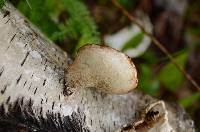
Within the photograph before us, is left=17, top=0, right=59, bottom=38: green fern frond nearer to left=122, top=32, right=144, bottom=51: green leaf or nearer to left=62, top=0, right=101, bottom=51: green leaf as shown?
left=62, top=0, right=101, bottom=51: green leaf

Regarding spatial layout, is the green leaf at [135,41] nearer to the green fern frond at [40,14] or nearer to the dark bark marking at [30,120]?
the green fern frond at [40,14]

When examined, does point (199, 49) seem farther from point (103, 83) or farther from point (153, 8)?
point (103, 83)

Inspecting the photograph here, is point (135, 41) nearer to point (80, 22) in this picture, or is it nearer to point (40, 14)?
point (80, 22)

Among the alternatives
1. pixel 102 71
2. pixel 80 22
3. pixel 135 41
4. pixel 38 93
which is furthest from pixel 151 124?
pixel 135 41

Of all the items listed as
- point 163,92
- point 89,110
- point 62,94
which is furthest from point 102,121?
point 163,92

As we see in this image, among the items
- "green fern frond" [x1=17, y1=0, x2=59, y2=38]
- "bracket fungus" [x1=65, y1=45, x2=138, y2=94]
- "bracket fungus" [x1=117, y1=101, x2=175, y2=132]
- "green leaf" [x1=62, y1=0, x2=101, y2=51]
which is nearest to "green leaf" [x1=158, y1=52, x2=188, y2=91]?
"green leaf" [x1=62, y1=0, x2=101, y2=51]

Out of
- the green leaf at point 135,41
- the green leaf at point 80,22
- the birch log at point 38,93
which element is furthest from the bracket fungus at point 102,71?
the green leaf at point 135,41
